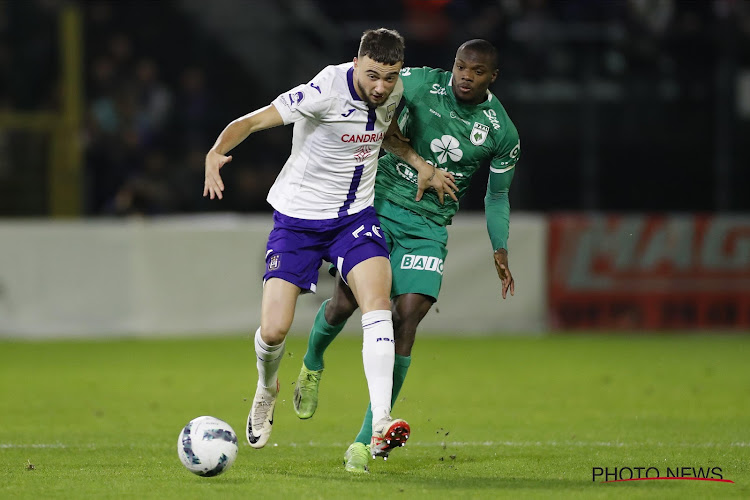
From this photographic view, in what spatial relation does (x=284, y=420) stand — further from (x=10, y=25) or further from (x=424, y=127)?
(x=10, y=25)

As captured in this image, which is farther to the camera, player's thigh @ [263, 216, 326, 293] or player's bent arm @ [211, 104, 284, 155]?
player's thigh @ [263, 216, 326, 293]

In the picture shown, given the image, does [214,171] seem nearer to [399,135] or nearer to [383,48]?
[383,48]

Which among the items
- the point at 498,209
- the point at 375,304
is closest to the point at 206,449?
the point at 375,304

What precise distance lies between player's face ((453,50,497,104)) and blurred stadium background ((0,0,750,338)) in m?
7.61

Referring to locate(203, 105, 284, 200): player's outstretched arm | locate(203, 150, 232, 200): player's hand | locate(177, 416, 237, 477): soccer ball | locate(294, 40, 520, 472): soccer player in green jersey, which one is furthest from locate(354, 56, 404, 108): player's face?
locate(177, 416, 237, 477): soccer ball

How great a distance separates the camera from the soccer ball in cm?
577

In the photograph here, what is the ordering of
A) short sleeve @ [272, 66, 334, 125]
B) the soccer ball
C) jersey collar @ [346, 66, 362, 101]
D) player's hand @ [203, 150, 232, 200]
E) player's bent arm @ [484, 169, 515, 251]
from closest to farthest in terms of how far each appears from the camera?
the soccer ball
player's hand @ [203, 150, 232, 200]
short sleeve @ [272, 66, 334, 125]
jersey collar @ [346, 66, 362, 101]
player's bent arm @ [484, 169, 515, 251]

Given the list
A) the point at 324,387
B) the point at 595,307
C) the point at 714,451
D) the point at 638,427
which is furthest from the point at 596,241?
the point at 714,451

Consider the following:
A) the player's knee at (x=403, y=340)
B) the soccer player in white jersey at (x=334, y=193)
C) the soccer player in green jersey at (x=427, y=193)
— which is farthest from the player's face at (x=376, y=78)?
the player's knee at (x=403, y=340)

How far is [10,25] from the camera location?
16.7 m

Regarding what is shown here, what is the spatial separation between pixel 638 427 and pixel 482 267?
22.5ft

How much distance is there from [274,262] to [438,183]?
1.06 m

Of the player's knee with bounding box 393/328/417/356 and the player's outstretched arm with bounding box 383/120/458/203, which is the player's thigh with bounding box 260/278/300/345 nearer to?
the player's knee with bounding box 393/328/417/356

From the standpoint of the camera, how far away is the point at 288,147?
16578 millimetres
